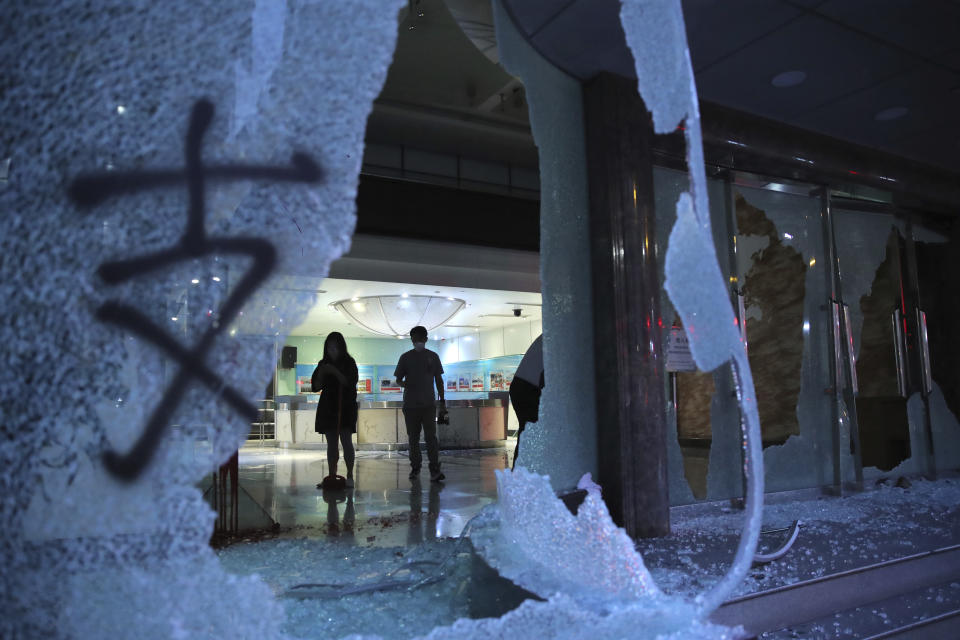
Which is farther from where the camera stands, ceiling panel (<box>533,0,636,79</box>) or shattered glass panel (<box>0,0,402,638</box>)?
ceiling panel (<box>533,0,636,79</box>)

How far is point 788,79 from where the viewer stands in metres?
3.20

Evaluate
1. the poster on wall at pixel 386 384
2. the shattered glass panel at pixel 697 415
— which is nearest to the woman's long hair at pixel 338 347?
the shattered glass panel at pixel 697 415

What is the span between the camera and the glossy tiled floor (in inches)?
119

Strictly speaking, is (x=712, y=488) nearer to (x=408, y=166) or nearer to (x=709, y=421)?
(x=709, y=421)

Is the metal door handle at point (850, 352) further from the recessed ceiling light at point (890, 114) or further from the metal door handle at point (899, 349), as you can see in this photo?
the recessed ceiling light at point (890, 114)

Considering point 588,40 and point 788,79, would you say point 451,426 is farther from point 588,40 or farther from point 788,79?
point 588,40

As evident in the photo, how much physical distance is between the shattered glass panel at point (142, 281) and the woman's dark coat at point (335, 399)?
139 inches

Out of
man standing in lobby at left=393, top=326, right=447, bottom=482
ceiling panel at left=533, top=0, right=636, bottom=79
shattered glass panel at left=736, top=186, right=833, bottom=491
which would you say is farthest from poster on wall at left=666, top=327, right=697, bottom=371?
man standing in lobby at left=393, top=326, right=447, bottom=482

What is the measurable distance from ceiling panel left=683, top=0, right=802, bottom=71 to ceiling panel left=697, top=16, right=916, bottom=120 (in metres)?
0.08

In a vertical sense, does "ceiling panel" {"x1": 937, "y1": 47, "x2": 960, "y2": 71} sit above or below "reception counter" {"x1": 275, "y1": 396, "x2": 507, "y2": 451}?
above

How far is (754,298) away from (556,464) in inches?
74.5

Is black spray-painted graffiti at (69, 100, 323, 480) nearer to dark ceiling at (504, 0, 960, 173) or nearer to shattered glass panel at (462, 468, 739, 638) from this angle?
shattered glass panel at (462, 468, 739, 638)

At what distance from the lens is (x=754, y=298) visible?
3822 mm

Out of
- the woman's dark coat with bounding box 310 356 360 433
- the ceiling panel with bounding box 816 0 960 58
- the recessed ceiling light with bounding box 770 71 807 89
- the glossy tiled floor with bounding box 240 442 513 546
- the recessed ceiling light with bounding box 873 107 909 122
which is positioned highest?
the ceiling panel with bounding box 816 0 960 58
